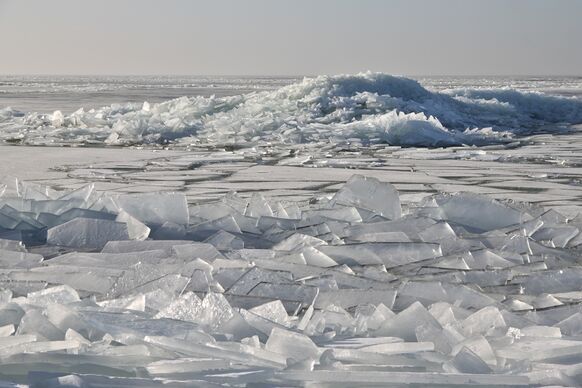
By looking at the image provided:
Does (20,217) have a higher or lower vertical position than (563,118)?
higher

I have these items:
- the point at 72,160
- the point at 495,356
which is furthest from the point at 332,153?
the point at 495,356

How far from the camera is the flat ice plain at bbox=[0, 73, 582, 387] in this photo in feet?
6.61

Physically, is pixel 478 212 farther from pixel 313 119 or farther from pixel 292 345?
pixel 313 119

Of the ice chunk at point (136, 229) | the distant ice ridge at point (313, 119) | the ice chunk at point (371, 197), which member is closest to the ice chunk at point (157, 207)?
the ice chunk at point (136, 229)

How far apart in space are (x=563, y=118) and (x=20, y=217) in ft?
49.0

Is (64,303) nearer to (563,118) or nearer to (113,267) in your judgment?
(113,267)

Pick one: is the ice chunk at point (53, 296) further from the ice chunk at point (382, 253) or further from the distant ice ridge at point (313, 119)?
the distant ice ridge at point (313, 119)

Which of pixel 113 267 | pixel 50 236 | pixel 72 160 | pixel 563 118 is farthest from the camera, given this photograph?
pixel 563 118

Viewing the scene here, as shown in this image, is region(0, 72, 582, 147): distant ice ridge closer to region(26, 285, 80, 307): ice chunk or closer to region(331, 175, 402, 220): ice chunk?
region(331, 175, 402, 220): ice chunk

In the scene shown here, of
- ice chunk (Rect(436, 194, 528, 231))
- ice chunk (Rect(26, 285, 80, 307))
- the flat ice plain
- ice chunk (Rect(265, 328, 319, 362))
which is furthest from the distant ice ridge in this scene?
ice chunk (Rect(265, 328, 319, 362))

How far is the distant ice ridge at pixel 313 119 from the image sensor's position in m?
11.3

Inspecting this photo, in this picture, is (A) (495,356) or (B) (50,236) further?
(B) (50,236)

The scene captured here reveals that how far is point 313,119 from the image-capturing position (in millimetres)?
12945

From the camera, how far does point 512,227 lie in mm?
3988
